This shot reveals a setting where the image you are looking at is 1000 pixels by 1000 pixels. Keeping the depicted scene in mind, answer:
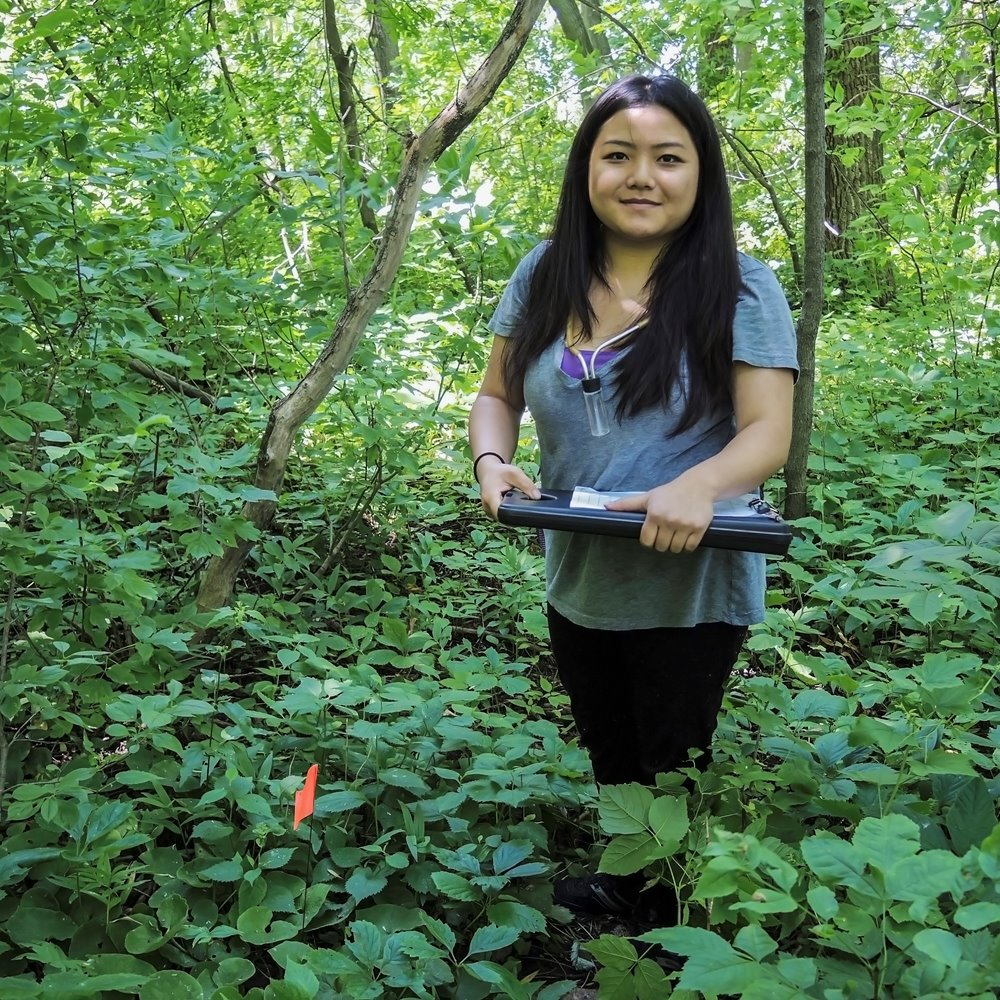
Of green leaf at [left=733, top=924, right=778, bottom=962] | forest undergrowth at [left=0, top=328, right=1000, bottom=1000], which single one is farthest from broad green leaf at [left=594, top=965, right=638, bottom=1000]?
green leaf at [left=733, top=924, right=778, bottom=962]

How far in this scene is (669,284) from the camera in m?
1.67

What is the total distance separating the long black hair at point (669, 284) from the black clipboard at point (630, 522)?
231 mm

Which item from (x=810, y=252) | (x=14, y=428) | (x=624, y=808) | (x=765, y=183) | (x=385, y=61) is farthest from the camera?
(x=385, y=61)

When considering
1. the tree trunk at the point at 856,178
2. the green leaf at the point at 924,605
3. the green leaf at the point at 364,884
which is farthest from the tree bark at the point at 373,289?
the tree trunk at the point at 856,178

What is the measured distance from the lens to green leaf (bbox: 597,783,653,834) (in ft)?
5.38

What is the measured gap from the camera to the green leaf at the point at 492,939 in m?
1.63

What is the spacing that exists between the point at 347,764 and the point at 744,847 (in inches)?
53.6

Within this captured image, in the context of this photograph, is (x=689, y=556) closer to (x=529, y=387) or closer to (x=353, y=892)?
(x=529, y=387)

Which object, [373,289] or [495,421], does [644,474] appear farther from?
[373,289]

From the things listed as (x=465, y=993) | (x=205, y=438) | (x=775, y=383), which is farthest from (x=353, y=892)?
(x=205, y=438)

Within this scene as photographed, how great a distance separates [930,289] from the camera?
522 centimetres

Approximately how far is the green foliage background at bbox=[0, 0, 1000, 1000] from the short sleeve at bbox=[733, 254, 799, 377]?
39 centimetres

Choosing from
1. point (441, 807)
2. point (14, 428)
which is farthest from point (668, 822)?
point (14, 428)

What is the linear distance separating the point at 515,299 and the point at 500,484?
43cm
